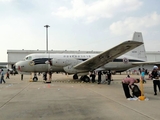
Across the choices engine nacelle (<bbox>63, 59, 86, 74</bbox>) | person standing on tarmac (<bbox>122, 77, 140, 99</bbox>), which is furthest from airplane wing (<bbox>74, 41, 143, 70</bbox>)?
person standing on tarmac (<bbox>122, 77, 140, 99</bbox>)

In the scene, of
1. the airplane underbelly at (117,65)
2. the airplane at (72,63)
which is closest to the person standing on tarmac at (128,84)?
the airplane at (72,63)

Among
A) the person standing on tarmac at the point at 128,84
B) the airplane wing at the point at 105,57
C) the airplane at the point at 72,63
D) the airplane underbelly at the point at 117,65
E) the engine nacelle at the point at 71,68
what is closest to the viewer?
the person standing on tarmac at the point at 128,84

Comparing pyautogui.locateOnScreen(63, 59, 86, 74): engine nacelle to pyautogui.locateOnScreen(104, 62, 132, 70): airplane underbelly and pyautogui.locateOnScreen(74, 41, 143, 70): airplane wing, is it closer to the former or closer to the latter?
pyautogui.locateOnScreen(74, 41, 143, 70): airplane wing

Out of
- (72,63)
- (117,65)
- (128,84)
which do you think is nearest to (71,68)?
(72,63)

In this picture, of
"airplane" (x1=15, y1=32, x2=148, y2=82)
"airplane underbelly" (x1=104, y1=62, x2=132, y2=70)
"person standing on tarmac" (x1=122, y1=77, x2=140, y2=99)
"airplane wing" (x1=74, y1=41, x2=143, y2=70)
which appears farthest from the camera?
"airplane underbelly" (x1=104, y1=62, x2=132, y2=70)

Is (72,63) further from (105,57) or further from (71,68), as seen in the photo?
(105,57)

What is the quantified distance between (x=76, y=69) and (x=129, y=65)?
9125 mm

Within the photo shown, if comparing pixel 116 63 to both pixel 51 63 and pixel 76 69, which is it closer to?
pixel 76 69

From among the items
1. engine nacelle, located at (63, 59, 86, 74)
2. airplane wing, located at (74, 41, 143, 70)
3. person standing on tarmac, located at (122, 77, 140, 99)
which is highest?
airplane wing, located at (74, 41, 143, 70)

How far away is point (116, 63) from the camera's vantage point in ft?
82.8

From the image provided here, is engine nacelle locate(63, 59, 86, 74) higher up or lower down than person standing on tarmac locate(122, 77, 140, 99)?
higher up

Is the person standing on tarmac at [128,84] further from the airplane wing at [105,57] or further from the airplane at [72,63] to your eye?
the airplane at [72,63]

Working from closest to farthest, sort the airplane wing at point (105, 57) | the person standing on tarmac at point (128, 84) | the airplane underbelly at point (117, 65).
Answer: the person standing on tarmac at point (128, 84)
the airplane wing at point (105, 57)
the airplane underbelly at point (117, 65)

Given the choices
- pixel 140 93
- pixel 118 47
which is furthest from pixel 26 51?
pixel 140 93
